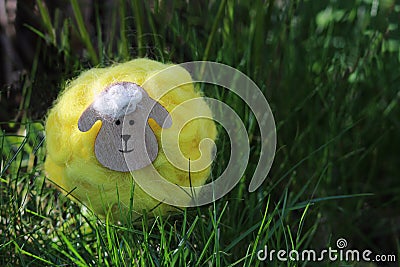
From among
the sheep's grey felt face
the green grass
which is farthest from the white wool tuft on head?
the green grass

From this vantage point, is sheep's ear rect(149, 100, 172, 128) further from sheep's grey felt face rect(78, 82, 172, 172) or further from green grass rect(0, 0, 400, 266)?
green grass rect(0, 0, 400, 266)

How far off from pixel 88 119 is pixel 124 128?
0.15 feet

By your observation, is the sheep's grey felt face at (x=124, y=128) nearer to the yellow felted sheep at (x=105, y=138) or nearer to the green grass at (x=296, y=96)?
the yellow felted sheep at (x=105, y=138)

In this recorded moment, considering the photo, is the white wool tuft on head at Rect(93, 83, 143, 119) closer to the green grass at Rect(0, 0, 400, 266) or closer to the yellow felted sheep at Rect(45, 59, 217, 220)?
the yellow felted sheep at Rect(45, 59, 217, 220)

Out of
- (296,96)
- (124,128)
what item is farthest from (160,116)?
(296,96)

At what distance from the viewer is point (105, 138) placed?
2.31 feet

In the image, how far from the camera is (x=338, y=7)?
3.73 feet

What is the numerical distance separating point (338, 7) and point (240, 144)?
0.42 metres

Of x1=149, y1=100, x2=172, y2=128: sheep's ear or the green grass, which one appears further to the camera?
the green grass

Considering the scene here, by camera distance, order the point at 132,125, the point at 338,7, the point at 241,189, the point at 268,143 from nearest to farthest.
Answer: the point at 132,125, the point at 241,189, the point at 268,143, the point at 338,7

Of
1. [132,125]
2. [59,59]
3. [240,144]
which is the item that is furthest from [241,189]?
[59,59]

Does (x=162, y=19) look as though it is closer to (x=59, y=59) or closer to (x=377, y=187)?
(x=59, y=59)

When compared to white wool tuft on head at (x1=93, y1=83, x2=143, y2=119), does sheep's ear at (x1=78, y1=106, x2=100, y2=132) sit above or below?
below

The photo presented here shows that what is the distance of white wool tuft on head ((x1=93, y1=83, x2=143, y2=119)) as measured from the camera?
698mm
